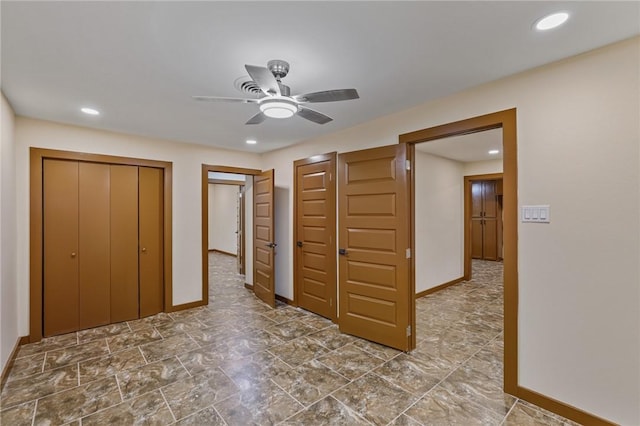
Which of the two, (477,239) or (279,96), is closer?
(279,96)

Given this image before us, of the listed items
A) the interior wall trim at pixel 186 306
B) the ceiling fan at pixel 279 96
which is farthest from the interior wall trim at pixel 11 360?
the ceiling fan at pixel 279 96

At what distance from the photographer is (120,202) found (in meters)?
3.86

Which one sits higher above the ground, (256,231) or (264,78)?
(264,78)

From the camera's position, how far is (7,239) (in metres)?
2.74

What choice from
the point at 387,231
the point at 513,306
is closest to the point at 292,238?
the point at 387,231

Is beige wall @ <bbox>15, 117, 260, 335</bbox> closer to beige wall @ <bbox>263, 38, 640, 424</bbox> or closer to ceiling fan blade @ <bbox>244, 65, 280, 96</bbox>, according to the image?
ceiling fan blade @ <bbox>244, 65, 280, 96</bbox>

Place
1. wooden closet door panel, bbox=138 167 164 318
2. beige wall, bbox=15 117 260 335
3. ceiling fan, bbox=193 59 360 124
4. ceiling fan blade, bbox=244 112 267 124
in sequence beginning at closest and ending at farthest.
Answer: ceiling fan, bbox=193 59 360 124, ceiling fan blade, bbox=244 112 267 124, beige wall, bbox=15 117 260 335, wooden closet door panel, bbox=138 167 164 318

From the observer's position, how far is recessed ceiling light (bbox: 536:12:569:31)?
1.57 m

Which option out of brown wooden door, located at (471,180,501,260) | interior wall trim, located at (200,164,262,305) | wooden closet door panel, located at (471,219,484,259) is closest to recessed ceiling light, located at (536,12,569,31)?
interior wall trim, located at (200,164,262,305)

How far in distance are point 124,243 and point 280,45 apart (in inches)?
137

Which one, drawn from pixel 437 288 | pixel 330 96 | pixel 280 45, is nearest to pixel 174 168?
pixel 280 45

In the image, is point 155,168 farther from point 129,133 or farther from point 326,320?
point 326,320

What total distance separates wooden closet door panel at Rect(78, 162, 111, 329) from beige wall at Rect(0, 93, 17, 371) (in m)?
0.60

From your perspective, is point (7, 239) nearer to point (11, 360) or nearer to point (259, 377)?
point (11, 360)
